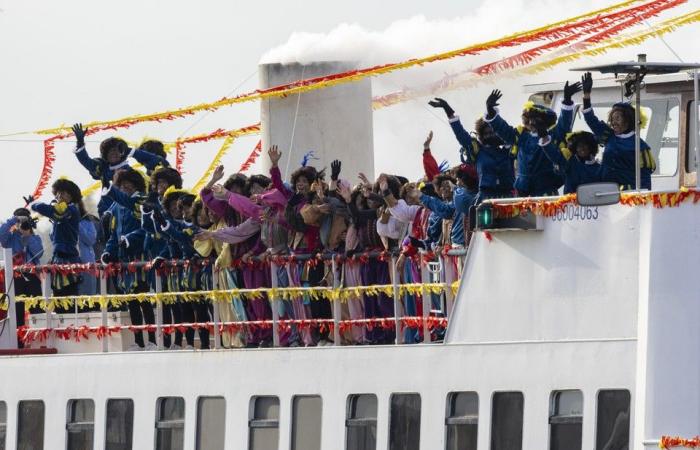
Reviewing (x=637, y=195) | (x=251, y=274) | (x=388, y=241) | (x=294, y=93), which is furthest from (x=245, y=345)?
(x=637, y=195)

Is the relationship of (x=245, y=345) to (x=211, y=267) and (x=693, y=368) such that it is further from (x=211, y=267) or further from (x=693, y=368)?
(x=693, y=368)

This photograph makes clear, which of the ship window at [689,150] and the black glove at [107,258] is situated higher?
the ship window at [689,150]

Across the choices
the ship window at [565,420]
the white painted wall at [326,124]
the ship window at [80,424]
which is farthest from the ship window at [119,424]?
the ship window at [565,420]

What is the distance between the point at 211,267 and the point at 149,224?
117 centimetres

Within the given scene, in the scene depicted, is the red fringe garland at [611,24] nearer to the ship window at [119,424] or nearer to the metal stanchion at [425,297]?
the metal stanchion at [425,297]

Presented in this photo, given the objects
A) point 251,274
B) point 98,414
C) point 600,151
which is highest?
point 600,151

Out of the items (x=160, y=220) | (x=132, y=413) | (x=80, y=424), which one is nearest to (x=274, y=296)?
(x=132, y=413)

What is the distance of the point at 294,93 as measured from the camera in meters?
25.2

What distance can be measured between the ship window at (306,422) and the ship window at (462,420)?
166cm

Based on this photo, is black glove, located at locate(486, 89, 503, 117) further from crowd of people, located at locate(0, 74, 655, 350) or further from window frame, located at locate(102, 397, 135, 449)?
window frame, located at locate(102, 397, 135, 449)

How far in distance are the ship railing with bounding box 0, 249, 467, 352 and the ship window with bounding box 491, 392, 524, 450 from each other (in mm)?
1517

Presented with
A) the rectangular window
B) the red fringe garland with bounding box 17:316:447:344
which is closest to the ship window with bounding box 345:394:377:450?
the rectangular window

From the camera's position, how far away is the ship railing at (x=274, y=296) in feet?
65.1

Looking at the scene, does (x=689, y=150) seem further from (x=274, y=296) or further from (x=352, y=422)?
(x=274, y=296)
